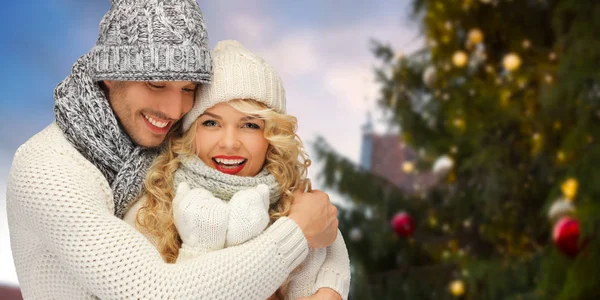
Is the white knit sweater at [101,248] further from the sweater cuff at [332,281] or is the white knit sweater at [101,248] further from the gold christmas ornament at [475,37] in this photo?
the gold christmas ornament at [475,37]

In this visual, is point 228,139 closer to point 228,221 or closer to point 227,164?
point 227,164

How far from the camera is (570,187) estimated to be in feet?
7.57

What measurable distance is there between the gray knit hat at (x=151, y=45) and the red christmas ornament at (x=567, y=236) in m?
1.40

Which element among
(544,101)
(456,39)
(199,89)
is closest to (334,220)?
(199,89)

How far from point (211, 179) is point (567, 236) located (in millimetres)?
1352

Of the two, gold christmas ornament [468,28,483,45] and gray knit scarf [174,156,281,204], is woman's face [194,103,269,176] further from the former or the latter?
gold christmas ornament [468,28,483,45]

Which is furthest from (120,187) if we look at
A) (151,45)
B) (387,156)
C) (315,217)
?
(387,156)

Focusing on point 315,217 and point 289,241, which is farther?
point 315,217

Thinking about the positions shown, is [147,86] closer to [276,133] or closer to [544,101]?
[276,133]

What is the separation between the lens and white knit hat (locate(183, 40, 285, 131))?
5.03 ft

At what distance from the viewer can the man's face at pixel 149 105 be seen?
4.91 feet

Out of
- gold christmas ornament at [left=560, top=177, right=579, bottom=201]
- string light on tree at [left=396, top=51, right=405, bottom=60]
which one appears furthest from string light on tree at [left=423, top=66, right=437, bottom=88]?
gold christmas ornament at [left=560, top=177, right=579, bottom=201]

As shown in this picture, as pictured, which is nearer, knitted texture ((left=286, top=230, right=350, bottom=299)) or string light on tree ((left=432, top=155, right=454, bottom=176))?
knitted texture ((left=286, top=230, right=350, bottom=299))

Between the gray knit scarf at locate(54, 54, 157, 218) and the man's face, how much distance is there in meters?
0.03
